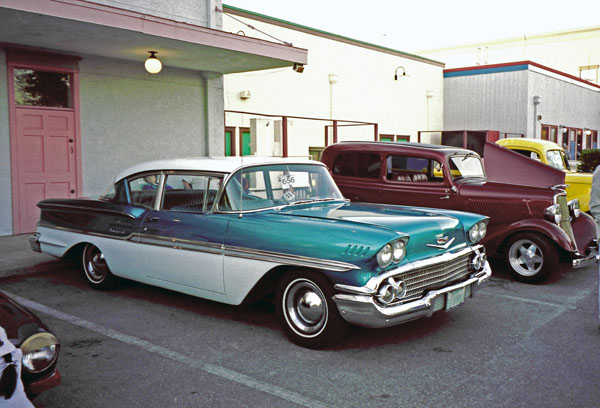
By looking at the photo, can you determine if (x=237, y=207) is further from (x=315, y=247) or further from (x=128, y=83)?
(x=128, y=83)

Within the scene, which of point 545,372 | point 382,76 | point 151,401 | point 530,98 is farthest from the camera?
point 530,98

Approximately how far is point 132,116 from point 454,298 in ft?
25.2

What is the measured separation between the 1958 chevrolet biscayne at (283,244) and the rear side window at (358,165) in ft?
7.53

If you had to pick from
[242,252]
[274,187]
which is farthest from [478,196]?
[242,252]

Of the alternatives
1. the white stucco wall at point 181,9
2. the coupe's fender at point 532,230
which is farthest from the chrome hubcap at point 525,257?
the white stucco wall at point 181,9

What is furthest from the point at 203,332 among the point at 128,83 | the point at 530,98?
the point at 530,98

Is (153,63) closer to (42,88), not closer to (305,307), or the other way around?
(42,88)

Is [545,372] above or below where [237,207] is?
below

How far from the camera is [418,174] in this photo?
24.8 feet

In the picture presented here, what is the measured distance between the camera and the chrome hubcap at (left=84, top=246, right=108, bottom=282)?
5.92 m

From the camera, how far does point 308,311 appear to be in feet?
14.0

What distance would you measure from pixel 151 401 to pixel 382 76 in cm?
1757

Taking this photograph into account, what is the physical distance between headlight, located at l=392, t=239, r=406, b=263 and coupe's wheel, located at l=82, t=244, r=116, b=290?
10.8 ft

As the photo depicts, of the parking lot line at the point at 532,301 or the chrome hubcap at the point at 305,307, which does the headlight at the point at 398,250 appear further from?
the parking lot line at the point at 532,301
